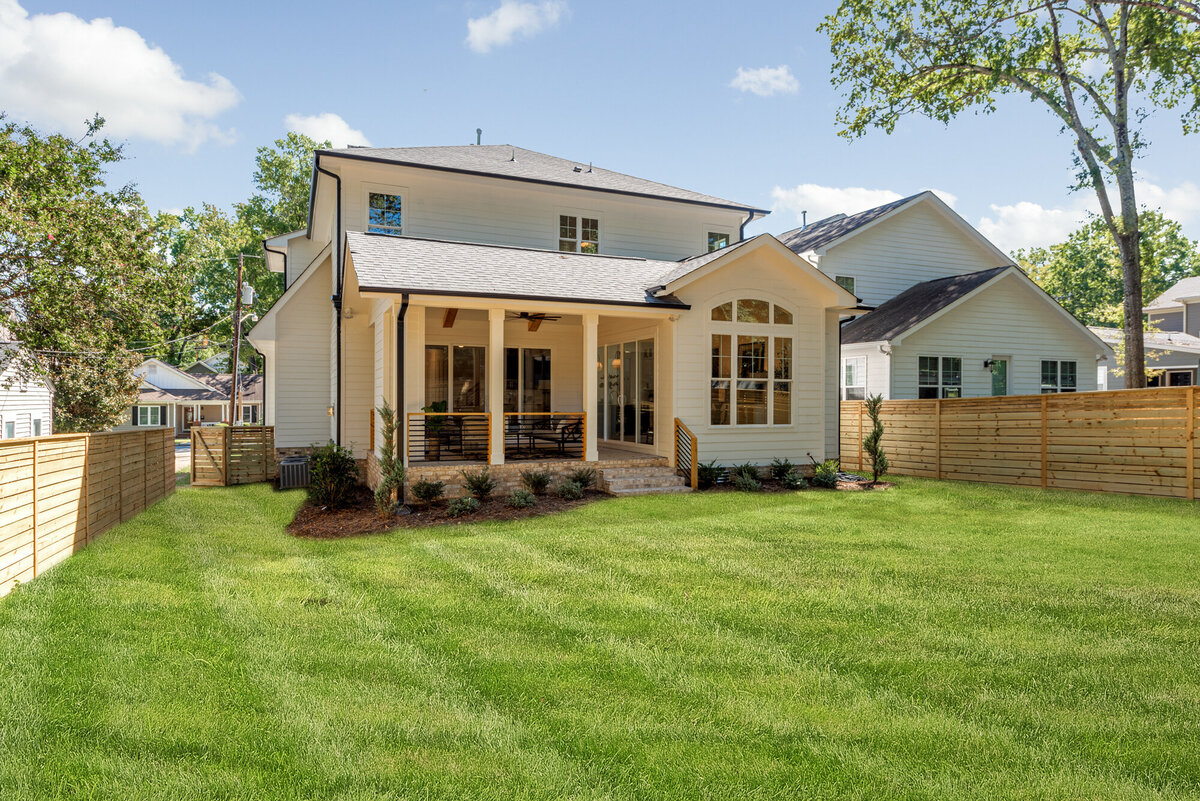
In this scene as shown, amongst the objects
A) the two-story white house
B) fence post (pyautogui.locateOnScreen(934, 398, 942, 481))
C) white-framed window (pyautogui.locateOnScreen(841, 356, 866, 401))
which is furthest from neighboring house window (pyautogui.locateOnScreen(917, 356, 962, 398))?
the two-story white house

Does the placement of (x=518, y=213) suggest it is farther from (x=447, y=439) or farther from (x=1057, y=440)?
(x=1057, y=440)

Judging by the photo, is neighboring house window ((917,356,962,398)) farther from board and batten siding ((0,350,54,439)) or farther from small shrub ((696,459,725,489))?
board and batten siding ((0,350,54,439))

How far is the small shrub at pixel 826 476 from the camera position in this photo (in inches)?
496

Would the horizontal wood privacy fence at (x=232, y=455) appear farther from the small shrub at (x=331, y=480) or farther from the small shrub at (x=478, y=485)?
the small shrub at (x=478, y=485)

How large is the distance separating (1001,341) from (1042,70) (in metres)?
6.89

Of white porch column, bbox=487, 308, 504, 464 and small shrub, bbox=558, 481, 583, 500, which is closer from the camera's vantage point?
small shrub, bbox=558, 481, 583, 500

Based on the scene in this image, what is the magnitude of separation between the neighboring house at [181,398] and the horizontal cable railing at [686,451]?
40140mm

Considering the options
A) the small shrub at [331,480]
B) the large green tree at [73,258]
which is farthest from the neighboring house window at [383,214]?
the small shrub at [331,480]

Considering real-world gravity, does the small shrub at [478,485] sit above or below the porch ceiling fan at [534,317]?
below

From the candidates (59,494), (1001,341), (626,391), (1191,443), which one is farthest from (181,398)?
(1191,443)

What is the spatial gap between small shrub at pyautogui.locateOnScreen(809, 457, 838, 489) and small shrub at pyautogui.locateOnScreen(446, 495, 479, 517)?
6.68 m

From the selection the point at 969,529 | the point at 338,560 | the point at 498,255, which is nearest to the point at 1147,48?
the point at 969,529

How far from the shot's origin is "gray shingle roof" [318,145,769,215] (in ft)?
48.2

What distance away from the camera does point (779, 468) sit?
41.9 ft
